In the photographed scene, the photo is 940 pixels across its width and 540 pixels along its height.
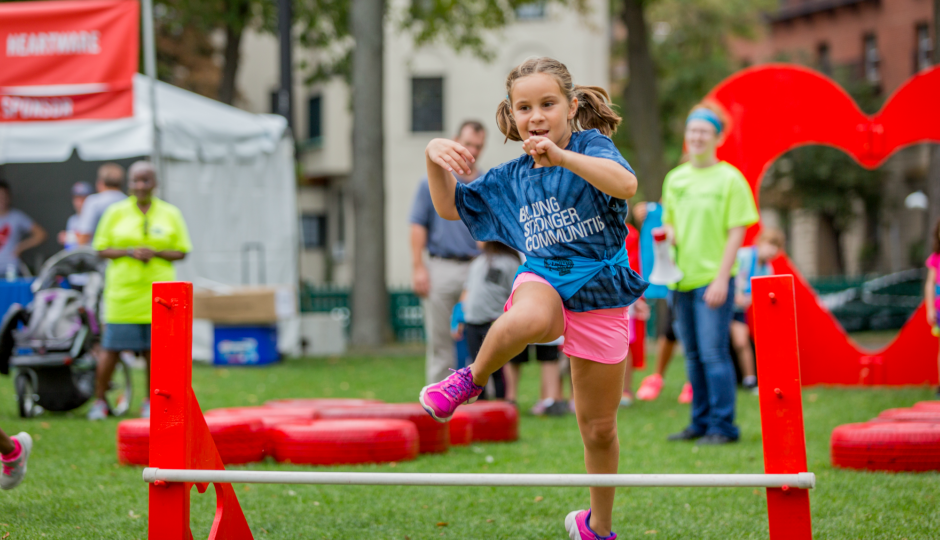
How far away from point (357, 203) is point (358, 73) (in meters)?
2.11

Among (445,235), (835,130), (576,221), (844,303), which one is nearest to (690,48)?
(844,303)

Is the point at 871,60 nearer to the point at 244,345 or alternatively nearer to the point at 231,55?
the point at 231,55

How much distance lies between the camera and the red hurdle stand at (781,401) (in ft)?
9.47

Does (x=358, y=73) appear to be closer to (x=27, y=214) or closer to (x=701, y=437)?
(x=27, y=214)

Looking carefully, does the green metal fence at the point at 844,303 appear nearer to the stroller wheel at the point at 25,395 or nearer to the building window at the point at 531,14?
the stroller wheel at the point at 25,395

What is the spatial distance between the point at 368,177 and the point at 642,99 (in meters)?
5.50

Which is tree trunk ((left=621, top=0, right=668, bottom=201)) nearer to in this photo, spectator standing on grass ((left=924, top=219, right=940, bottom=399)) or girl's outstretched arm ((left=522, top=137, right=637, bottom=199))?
spectator standing on grass ((left=924, top=219, right=940, bottom=399))

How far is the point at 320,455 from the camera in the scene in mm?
4996

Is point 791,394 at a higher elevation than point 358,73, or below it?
below

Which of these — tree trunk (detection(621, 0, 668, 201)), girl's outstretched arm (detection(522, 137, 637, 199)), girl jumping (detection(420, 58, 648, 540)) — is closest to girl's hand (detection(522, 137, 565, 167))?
girl's outstretched arm (detection(522, 137, 637, 199))

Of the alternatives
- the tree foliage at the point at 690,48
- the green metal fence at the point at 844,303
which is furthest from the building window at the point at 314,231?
the green metal fence at the point at 844,303

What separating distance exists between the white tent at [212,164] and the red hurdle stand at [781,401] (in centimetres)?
1002

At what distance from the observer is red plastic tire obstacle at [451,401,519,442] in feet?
19.9

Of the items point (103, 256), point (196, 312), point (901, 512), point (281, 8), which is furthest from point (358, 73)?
point (901, 512)
